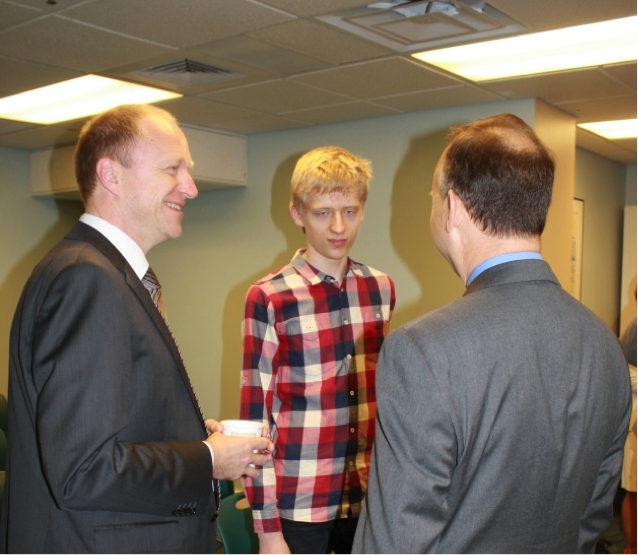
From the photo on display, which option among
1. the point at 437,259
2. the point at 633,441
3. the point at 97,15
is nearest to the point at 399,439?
the point at 97,15

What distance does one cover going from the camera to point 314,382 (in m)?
2.07

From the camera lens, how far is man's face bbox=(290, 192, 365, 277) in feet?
7.11

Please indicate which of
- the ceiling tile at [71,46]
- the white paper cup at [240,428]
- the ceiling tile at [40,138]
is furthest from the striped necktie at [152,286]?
the ceiling tile at [40,138]

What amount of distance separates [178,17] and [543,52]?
5.53 feet

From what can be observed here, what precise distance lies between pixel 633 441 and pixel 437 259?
1624 mm

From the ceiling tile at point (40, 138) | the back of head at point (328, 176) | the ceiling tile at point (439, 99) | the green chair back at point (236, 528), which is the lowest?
the green chair back at point (236, 528)

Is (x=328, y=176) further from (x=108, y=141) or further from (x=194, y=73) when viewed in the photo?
(x=194, y=73)

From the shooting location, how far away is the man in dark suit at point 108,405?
4.22 feet

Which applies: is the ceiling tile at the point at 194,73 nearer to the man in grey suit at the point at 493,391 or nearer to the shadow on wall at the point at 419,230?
the shadow on wall at the point at 419,230

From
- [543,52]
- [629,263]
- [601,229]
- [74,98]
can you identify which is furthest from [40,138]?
[629,263]

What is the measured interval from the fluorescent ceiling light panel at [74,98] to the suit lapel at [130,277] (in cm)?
247

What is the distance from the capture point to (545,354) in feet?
3.74

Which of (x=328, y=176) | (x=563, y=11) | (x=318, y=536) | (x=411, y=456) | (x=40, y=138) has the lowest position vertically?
(x=318, y=536)

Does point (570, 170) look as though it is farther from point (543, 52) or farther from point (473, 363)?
point (473, 363)
